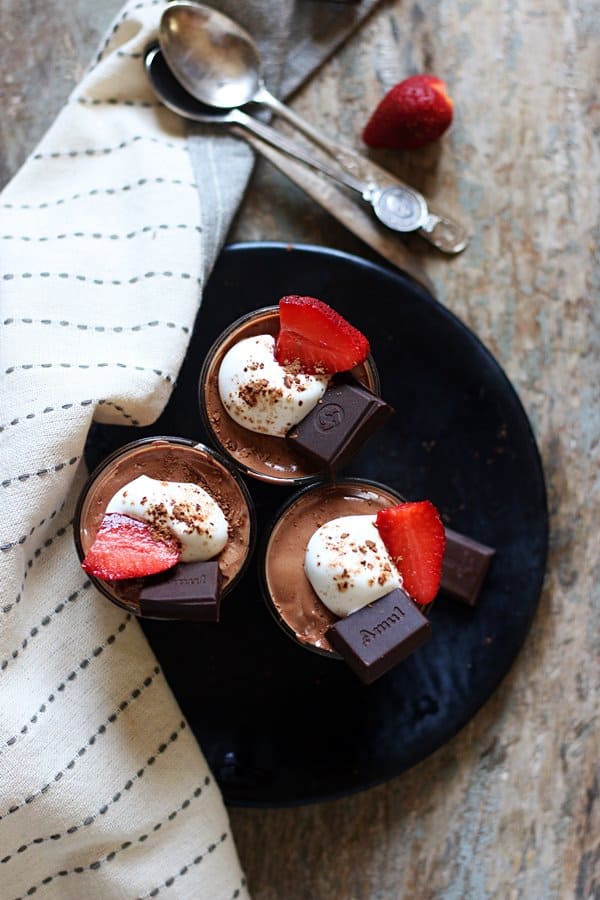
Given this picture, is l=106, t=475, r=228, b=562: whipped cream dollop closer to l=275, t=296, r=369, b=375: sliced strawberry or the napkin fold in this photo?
the napkin fold

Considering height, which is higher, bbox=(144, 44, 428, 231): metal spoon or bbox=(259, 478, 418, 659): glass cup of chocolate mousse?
bbox=(144, 44, 428, 231): metal spoon

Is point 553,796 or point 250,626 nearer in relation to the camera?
point 250,626

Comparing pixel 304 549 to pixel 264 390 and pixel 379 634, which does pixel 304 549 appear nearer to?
pixel 379 634

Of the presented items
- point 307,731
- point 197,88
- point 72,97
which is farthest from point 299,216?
point 307,731

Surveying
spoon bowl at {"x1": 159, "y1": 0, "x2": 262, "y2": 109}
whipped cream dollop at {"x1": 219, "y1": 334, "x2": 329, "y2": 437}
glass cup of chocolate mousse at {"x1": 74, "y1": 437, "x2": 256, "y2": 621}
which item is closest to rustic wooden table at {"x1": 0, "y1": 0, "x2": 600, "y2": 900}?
spoon bowl at {"x1": 159, "y1": 0, "x2": 262, "y2": 109}

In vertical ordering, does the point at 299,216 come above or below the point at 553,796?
above

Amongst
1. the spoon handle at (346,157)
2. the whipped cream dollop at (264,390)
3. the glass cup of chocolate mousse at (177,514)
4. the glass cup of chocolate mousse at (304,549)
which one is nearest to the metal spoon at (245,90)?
the spoon handle at (346,157)

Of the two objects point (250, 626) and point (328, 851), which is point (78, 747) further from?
point (328, 851)

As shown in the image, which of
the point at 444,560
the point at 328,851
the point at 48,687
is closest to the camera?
the point at 48,687
